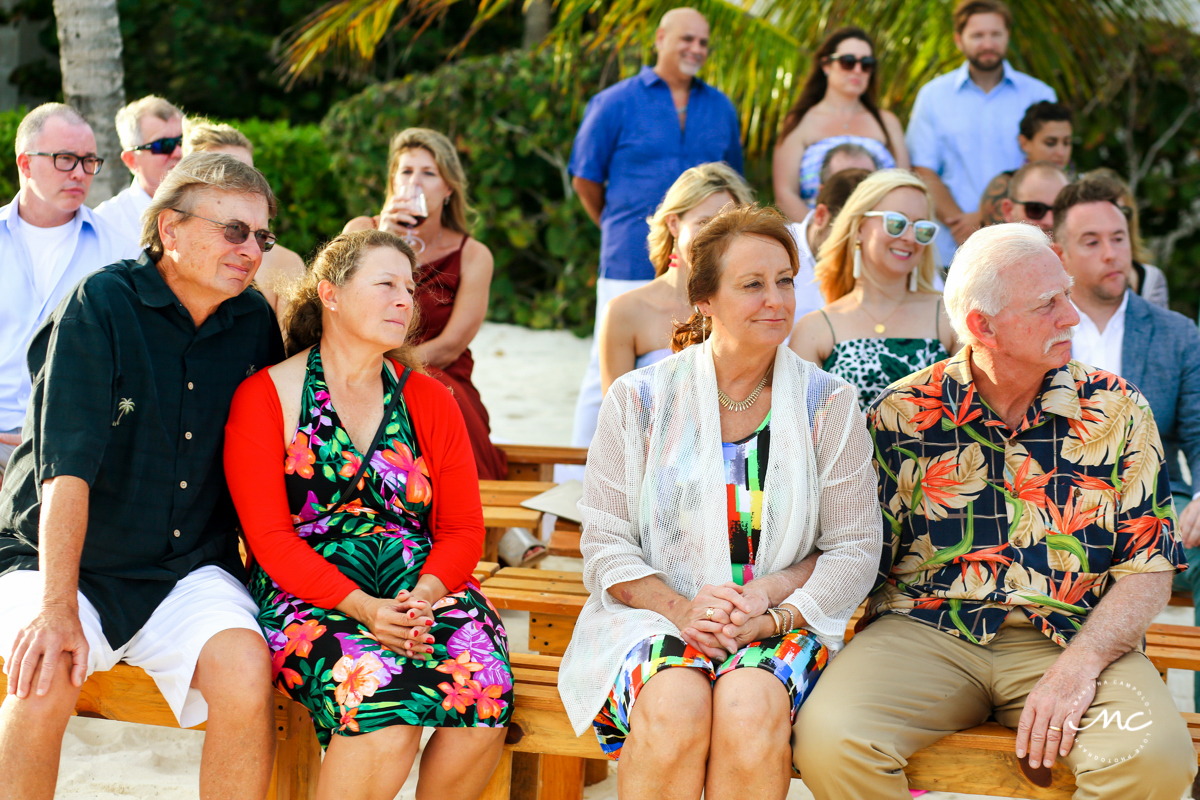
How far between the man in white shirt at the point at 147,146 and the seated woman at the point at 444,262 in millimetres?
802

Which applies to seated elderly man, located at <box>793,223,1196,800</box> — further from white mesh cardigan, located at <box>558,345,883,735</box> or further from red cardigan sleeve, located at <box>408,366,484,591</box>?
red cardigan sleeve, located at <box>408,366,484,591</box>

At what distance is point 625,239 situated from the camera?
5586 millimetres

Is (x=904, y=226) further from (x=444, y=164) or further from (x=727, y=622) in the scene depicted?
(x=444, y=164)

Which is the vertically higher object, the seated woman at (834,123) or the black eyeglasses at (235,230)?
the seated woman at (834,123)

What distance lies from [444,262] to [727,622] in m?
2.57

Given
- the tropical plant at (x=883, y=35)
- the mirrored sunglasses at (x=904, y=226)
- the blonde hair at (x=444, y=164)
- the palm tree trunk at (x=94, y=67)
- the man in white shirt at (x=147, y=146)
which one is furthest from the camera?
the tropical plant at (x=883, y=35)

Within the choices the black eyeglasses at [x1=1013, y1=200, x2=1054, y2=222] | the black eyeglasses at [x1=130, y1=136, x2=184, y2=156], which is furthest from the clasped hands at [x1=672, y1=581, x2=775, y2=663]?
the black eyeglasses at [x1=130, y1=136, x2=184, y2=156]

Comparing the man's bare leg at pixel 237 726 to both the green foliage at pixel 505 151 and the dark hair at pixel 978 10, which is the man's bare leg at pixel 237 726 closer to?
the dark hair at pixel 978 10

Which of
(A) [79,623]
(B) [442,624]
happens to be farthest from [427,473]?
(A) [79,623]

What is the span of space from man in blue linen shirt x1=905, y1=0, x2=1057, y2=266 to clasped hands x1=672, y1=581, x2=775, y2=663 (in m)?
3.70

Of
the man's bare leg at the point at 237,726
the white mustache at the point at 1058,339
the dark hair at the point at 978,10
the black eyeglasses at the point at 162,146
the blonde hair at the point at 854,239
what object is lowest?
the man's bare leg at the point at 237,726

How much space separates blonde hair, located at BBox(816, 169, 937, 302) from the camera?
12.2 ft

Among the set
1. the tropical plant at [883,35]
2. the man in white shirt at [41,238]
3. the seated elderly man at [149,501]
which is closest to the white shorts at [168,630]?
the seated elderly man at [149,501]

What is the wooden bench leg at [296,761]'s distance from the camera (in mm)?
2611
